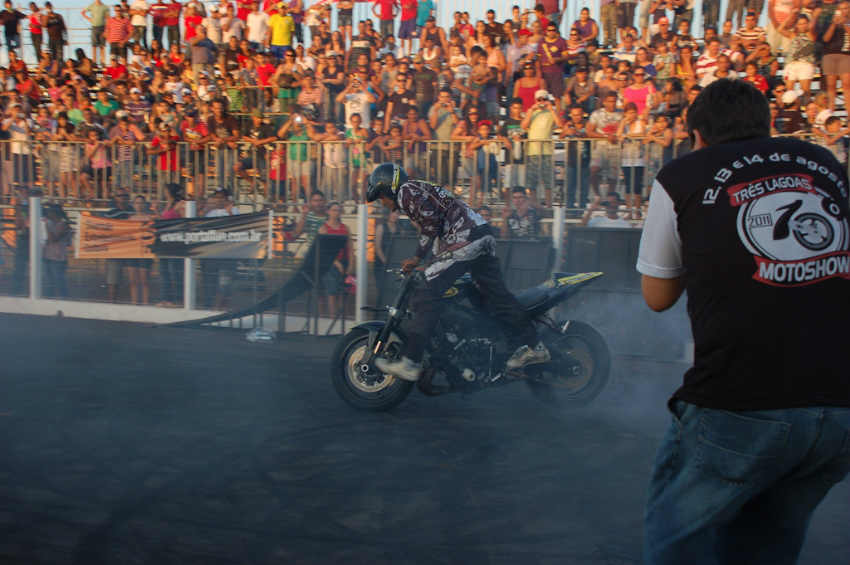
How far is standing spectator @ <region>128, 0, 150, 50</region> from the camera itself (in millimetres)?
17531

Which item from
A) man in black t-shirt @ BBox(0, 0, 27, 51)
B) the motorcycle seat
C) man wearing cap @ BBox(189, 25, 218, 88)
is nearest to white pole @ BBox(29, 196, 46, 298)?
man wearing cap @ BBox(189, 25, 218, 88)

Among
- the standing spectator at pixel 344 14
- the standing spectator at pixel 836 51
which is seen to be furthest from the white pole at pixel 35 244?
the standing spectator at pixel 836 51

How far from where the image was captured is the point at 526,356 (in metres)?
6.44

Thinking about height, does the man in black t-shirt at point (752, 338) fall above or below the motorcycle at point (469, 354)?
above

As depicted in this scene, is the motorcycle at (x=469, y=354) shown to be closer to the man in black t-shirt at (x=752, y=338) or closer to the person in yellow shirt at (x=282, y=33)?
the man in black t-shirt at (x=752, y=338)

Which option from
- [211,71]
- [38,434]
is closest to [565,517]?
[38,434]

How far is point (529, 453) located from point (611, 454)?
543 millimetres

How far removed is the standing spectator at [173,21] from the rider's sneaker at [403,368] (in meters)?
13.2

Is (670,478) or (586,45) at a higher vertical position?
(586,45)

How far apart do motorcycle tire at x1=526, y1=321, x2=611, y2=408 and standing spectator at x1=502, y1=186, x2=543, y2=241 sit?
2898mm

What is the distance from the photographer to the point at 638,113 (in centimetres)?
1089

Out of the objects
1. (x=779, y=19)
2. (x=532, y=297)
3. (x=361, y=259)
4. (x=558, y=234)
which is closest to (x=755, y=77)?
(x=779, y=19)

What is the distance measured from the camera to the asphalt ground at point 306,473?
3.84 metres

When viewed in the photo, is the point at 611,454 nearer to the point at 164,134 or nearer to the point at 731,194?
the point at 731,194
